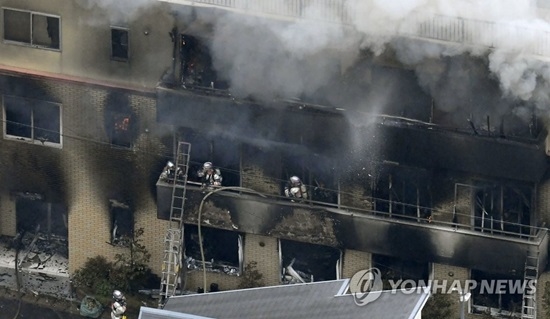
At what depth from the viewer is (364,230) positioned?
36.3m

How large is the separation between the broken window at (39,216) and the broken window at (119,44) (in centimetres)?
366

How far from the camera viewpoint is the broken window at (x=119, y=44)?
1457 inches

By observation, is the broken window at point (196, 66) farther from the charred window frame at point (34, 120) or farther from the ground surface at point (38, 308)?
the ground surface at point (38, 308)

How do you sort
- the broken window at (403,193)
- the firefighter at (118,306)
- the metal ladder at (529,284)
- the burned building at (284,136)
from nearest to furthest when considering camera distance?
the burned building at (284,136), the metal ladder at (529,284), the broken window at (403,193), the firefighter at (118,306)

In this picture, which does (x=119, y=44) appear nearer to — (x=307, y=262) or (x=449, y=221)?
(x=307, y=262)

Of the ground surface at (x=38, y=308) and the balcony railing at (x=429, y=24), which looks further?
the ground surface at (x=38, y=308)

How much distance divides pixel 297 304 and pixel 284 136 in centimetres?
427

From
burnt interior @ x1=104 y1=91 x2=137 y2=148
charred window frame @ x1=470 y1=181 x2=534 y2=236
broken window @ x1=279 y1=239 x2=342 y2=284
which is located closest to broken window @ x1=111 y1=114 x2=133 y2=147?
burnt interior @ x1=104 y1=91 x2=137 y2=148

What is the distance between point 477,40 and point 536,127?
200cm

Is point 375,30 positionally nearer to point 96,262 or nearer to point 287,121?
point 287,121

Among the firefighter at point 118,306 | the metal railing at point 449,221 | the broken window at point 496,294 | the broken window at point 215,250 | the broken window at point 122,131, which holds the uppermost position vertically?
the broken window at point 122,131

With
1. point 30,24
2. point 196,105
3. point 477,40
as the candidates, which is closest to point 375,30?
point 477,40

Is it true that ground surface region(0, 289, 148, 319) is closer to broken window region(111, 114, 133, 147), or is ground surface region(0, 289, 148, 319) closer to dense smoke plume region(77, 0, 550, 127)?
broken window region(111, 114, 133, 147)

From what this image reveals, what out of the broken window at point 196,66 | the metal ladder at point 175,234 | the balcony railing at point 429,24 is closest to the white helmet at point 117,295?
the metal ladder at point 175,234
